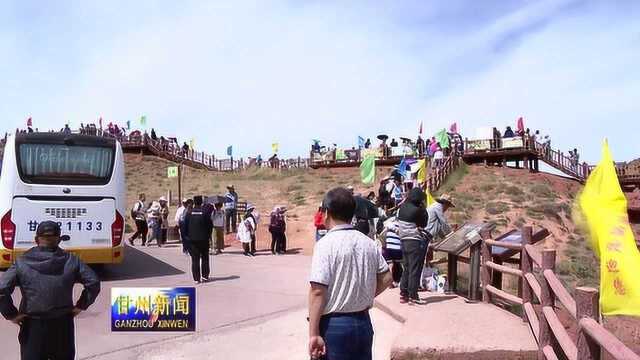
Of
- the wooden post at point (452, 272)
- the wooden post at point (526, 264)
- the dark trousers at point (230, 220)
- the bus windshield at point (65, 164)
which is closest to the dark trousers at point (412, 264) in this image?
the wooden post at point (452, 272)

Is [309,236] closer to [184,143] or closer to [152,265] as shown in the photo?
[152,265]

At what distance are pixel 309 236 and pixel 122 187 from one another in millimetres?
10292

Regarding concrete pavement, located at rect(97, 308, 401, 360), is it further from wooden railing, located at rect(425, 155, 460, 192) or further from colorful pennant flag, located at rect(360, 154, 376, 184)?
wooden railing, located at rect(425, 155, 460, 192)

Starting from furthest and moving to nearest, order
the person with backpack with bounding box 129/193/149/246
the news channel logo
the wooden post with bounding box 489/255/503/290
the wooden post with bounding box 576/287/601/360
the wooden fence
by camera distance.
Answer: the wooden fence → the person with backpack with bounding box 129/193/149/246 → the wooden post with bounding box 489/255/503/290 → the news channel logo → the wooden post with bounding box 576/287/601/360

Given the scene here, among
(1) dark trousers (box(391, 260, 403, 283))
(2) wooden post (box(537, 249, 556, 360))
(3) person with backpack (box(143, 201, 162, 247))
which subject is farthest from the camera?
(3) person with backpack (box(143, 201, 162, 247))

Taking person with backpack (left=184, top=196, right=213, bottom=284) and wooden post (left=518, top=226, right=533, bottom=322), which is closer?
wooden post (left=518, top=226, right=533, bottom=322)

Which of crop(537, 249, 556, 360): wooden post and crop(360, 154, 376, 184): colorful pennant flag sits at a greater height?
crop(360, 154, 376, 184): colorful pennant flag

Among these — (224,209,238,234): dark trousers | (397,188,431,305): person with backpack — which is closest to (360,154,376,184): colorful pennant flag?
(224,209,238,234): dark trousers

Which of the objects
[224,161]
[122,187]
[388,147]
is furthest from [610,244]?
[224,161]

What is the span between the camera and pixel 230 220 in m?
21.5

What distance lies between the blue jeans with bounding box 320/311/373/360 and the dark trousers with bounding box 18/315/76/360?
2.06m

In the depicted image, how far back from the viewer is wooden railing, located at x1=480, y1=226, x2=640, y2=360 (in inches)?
137

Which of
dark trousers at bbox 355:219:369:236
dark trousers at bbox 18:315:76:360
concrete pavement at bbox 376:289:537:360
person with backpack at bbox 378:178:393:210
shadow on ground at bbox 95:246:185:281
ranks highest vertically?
person with backpack at bbox 378:178:393:210

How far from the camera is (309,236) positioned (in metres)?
21.2
